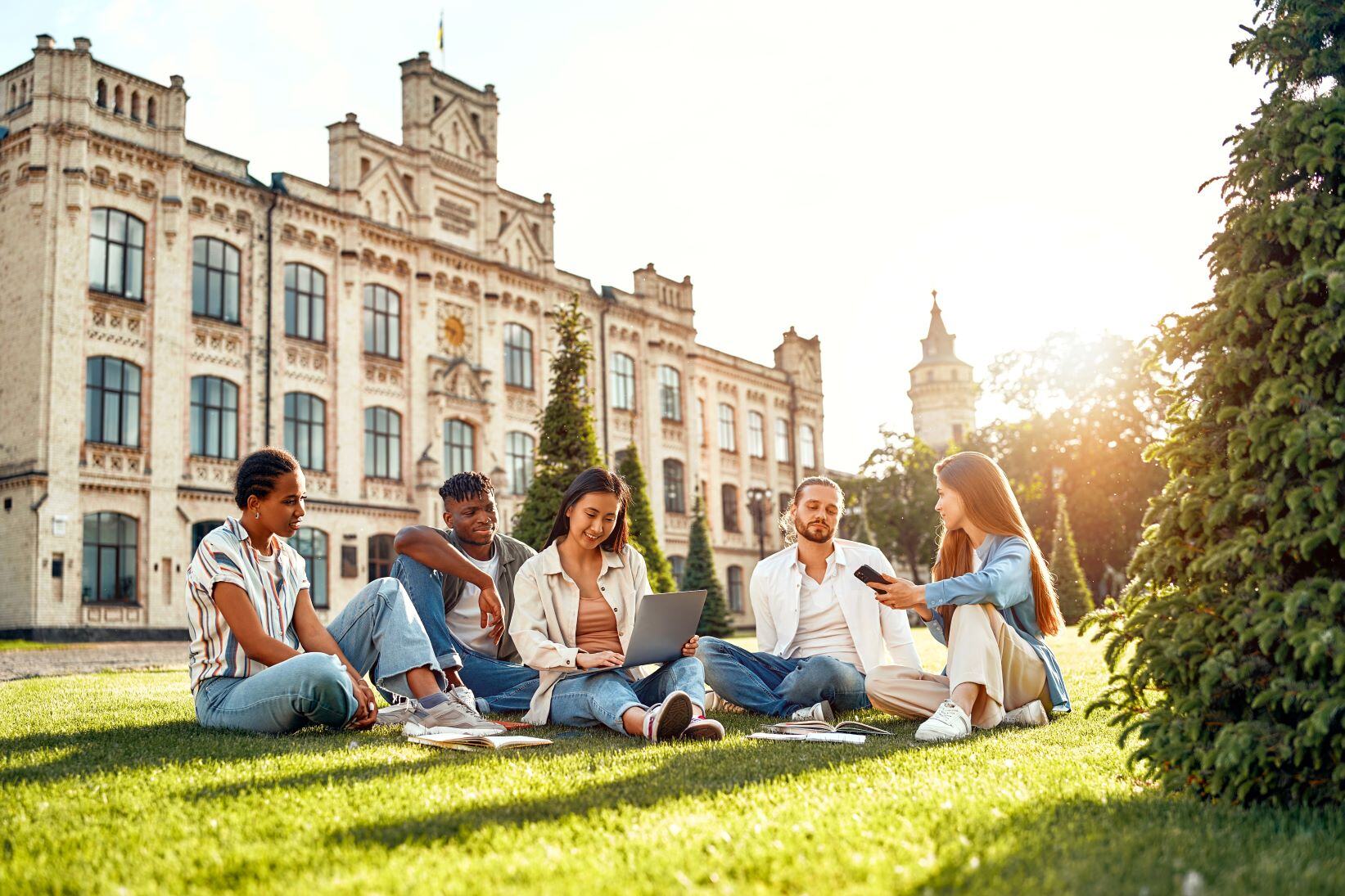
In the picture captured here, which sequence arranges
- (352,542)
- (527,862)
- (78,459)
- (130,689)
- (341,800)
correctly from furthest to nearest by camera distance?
1. (352,542)
2. (78,459)
3. (130,689)
4. (341,800)
5. (527,862)

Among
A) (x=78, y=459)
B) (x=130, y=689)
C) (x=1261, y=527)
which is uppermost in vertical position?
(x=78, y=459)

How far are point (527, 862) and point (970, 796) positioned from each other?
1.59 m

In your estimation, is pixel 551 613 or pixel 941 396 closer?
pixel 551 613

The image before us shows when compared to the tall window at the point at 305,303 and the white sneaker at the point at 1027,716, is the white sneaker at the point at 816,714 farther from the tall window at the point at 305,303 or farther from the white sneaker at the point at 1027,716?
the tall window at the point at 305,303

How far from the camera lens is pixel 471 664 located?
6824mm

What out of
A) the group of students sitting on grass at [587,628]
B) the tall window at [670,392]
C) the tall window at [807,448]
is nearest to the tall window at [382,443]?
the tall window at [670,392]

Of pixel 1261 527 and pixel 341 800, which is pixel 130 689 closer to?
pixel 341 800

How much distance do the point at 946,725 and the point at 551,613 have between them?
84.0 inches

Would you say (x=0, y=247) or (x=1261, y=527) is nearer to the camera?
(x=1261, y=527)

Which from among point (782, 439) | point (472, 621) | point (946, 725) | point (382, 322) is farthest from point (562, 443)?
Result: point (782, 439)

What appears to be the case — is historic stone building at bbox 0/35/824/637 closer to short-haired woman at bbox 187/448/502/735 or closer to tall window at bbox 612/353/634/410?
tall window at bbox 612/353/634/410

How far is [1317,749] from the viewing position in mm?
3312

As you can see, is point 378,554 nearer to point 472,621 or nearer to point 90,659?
point 90,659

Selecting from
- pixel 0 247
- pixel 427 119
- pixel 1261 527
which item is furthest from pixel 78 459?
pixel 1261 527
